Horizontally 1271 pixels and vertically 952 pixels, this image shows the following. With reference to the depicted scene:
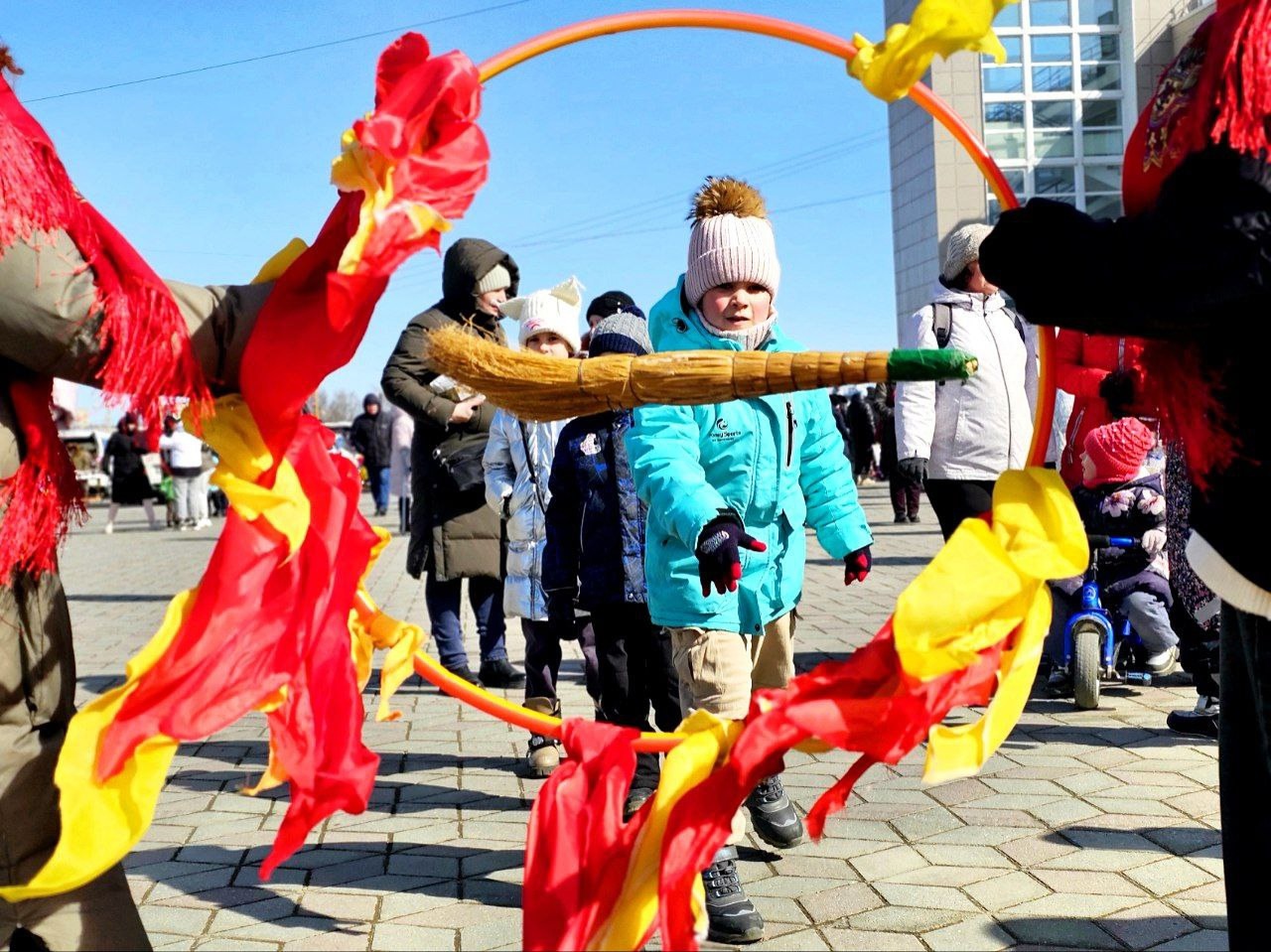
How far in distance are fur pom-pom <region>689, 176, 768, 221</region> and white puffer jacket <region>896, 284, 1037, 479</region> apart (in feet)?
6.28

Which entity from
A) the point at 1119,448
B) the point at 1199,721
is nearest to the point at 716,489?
the point at 1199,721

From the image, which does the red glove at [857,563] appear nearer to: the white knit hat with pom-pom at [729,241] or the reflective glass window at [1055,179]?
the white knit hat with pom-pom at [729,241]

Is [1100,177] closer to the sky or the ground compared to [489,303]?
closer to the sky

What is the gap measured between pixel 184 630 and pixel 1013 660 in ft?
4.64

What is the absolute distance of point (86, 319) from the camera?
2104 mm

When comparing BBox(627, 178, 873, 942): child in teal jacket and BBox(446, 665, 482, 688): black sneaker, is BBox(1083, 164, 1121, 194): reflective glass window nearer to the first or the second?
BBox(446, 665, 482, 688): black sneaker

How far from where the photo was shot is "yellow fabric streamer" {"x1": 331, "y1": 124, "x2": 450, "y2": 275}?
6.94 feet

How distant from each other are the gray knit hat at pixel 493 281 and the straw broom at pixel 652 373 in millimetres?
2878

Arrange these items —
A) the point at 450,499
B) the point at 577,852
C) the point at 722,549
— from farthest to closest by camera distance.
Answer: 1. the point at 450,499
2. the point at 722,549
3. the point at 577,852

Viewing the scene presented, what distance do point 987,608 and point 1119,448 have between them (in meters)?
4.47

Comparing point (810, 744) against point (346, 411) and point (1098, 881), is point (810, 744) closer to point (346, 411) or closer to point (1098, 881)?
point (1098, 881)

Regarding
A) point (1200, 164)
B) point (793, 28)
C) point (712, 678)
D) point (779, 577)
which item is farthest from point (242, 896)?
point (1200, 164)

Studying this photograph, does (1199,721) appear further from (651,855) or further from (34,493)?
(34,493)

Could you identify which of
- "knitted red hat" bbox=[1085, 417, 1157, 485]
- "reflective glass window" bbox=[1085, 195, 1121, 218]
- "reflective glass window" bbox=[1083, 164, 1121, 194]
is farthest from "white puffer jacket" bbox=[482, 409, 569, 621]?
"reflective glass window" bbox=[1083, 164, 1121, 194]
